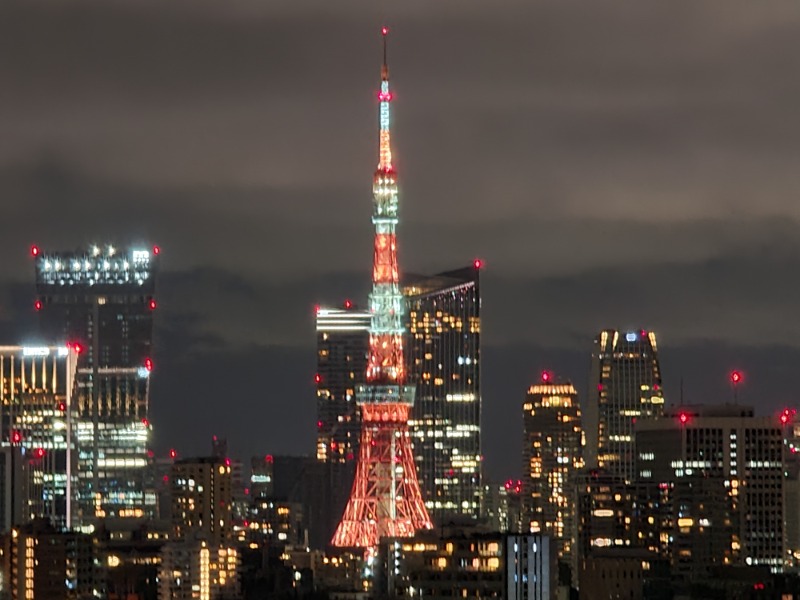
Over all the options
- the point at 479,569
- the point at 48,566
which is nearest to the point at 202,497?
the point at 48,566

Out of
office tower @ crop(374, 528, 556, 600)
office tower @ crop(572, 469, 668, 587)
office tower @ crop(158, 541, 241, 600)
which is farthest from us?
office tower @ crop(572, 469, 668, 587)

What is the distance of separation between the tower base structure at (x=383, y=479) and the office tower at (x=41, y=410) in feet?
97.5

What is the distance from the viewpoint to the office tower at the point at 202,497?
4705 inches

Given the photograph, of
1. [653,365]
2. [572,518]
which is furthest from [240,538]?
[653,365]

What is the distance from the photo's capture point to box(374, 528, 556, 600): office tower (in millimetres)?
82500

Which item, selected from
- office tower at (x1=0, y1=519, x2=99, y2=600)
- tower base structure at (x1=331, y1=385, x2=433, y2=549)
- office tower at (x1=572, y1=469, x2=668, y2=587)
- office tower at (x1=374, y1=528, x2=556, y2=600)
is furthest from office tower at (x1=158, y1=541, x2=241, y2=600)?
office tower at (x1=572, y1=469, x2=668, y2=587)

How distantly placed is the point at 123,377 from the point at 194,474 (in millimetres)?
34086

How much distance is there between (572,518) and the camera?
12369cm

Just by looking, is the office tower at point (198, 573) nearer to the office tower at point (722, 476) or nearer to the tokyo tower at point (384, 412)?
the tokyo tower at point (384, 412)

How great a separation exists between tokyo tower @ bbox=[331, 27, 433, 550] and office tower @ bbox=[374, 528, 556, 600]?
12.7 metres

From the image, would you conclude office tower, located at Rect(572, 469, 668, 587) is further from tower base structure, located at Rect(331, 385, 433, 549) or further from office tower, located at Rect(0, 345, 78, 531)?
office tower, located at Rect(0, 345, 78, 531)

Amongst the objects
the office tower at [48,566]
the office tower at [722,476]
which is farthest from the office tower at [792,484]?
the office tower at [48,566]

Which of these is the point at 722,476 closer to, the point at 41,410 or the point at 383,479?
the point at 383,479

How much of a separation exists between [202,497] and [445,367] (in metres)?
31.0
